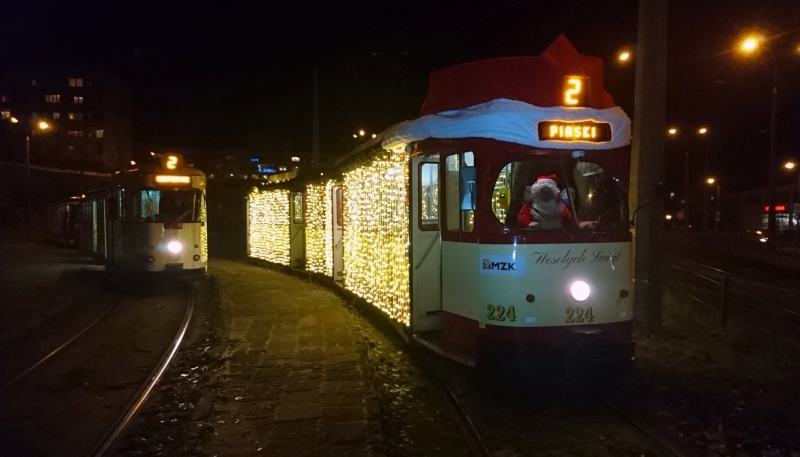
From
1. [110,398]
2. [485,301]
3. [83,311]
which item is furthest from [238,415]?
[83,311]

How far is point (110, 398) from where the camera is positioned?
7.79 m

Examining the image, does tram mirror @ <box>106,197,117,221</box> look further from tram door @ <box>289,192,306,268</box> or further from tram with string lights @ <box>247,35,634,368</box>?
tram with string lights @ <box>247,35,634,368</box>

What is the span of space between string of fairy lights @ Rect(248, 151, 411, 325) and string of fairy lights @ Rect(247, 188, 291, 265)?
2800mm

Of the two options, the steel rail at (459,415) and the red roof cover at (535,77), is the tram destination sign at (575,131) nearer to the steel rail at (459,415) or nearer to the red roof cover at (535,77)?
the red roof cover at (535,77)

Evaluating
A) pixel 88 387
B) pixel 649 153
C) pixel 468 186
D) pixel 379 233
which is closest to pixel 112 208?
pixel 379 233

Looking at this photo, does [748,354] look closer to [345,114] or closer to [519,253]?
[519,253]

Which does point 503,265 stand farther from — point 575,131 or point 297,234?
point 297,234

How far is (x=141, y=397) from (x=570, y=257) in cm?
496

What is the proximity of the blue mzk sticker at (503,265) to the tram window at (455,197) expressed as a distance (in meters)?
0.54

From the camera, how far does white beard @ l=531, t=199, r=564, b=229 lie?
7168 millimetres

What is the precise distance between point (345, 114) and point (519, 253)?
1061 inches

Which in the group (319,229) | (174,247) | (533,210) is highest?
(533,210)

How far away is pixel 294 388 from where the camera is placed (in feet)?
26.4

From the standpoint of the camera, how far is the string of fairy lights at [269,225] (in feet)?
75.2
